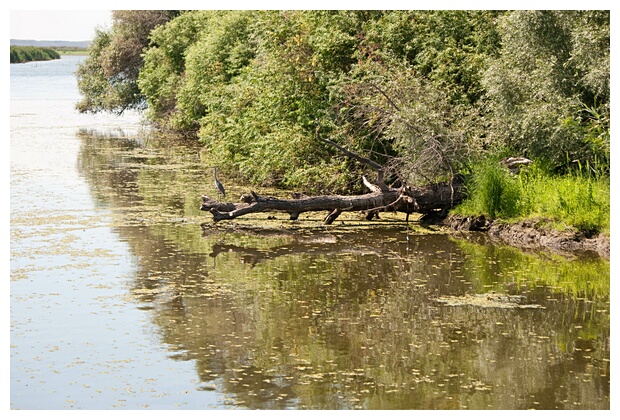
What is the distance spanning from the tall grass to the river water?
804 millimetres

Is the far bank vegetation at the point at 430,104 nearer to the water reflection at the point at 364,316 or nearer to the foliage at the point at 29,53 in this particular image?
the water reflection at the point at 364,316

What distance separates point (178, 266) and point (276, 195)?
563 cm

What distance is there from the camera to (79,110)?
3956cm

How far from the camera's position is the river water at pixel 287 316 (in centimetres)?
762

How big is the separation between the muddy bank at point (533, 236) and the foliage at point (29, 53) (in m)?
66.2

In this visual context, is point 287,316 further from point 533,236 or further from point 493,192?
point 493,192

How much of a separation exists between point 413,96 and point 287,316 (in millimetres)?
6279

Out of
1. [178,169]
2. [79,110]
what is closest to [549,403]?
[178,169]

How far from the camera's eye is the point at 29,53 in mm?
81250

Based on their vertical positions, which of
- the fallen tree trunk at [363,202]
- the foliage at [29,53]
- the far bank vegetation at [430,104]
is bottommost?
the fallen tree trunk at [363,202]

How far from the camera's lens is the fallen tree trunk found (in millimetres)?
14398

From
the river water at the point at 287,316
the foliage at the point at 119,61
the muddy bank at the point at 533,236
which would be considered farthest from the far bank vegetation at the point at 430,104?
the foliage at the point at 119,61

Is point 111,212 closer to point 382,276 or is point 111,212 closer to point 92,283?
point 92,283

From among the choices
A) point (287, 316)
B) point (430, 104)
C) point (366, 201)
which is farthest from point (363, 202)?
point (287, 316)
